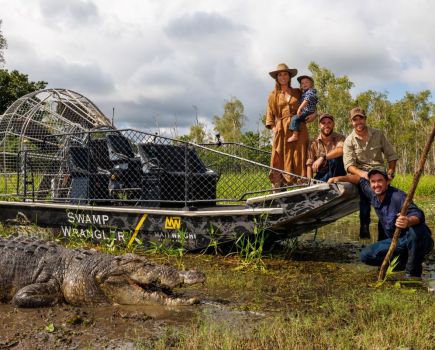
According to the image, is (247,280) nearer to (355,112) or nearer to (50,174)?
(355,112)

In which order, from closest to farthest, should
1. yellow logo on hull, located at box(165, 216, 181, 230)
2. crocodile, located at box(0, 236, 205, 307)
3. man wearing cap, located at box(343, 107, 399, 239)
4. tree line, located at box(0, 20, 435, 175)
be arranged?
crocodile, located at box(0, 236, 205, 307), man wearing cap, located at box(343, 107, 399, 239), yellow logo on hull, located at box(165, 216, 181, 230), tree line, located at box(0, 20, 435, 175)

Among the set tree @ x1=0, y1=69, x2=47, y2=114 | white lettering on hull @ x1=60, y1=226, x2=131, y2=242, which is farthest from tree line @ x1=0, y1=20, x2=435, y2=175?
white lettering on hull @ x1=60, y1=226, x2=131, y2=242

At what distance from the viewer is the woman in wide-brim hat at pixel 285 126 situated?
20.3 ft

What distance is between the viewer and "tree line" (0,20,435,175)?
25.4 metres

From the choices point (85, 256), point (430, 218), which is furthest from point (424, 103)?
point (85, 256)

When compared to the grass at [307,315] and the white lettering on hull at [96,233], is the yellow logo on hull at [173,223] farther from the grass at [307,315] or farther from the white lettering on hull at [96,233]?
the grass at [307,315]

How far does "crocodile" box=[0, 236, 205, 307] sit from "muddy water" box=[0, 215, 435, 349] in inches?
3.5

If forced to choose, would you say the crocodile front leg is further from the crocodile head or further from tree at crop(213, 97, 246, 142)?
tree at crop(213, 97, 246, 142)

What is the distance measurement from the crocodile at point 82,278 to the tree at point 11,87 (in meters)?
23.1

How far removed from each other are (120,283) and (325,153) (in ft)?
10.4

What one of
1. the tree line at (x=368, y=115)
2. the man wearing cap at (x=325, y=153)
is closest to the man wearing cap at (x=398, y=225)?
the man wearing cap at (x=325, y=153)

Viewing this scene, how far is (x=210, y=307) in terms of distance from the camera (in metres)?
Answer: 3.81

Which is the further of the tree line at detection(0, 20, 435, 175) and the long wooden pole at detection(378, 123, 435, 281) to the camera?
the tree line at detection(0, 20, 435, 175)

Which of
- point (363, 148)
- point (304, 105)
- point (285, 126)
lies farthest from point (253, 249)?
point (304, 105)
